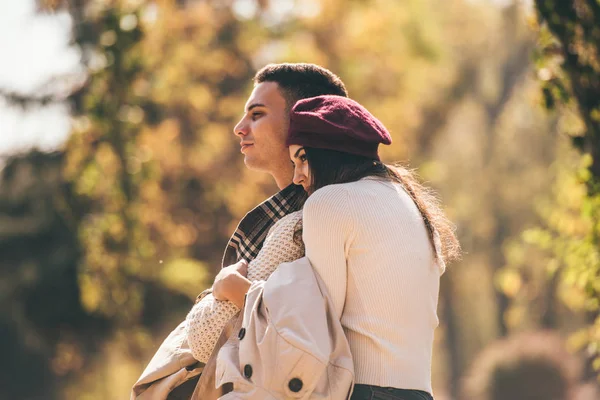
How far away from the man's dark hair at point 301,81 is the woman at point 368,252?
0.53 meters

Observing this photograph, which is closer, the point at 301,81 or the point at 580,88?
the point at 301,81

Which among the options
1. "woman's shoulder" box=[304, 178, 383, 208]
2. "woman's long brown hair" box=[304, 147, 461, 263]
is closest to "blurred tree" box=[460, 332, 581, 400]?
"woman's long brown hair" box=[304, 147, 461, 263]

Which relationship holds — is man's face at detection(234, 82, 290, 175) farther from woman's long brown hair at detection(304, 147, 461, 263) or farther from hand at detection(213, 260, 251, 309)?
hand at detection(213, 260, 251, 309)

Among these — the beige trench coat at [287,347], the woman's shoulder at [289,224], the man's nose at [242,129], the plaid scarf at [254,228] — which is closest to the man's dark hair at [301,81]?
the man's nose at [242,129]

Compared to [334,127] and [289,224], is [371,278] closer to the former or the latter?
[289,224]

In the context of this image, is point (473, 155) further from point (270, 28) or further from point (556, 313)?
point (270, 28)

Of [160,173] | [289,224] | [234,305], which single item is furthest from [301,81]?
[160,173]

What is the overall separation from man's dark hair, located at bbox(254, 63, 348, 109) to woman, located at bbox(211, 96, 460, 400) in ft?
1.75

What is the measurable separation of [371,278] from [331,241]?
163 mm

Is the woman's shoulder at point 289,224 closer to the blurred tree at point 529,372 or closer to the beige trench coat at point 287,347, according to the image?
the beige trench coat at point 287,347

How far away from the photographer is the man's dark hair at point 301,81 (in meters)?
3.73

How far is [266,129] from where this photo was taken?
3.72m

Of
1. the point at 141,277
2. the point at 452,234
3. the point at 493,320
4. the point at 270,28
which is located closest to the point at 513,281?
the point at 452,234

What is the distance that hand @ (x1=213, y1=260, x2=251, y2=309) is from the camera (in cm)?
314
